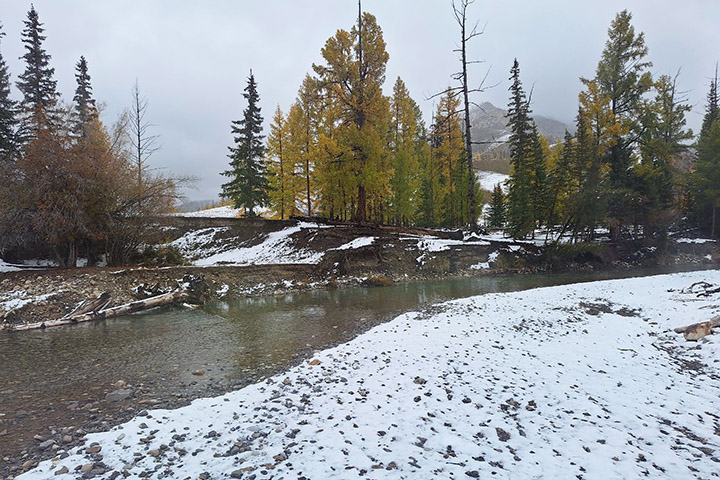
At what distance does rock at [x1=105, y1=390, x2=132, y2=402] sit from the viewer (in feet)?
18.5

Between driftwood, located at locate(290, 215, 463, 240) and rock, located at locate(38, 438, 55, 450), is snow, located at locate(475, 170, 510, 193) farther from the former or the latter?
rock, located at locate(38, 438, 55, 450)

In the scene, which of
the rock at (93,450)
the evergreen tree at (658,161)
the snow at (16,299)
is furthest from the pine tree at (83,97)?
the evergreen tree at (658,161)

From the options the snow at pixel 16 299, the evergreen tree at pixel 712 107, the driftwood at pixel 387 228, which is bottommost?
the snow at pixel 16 299

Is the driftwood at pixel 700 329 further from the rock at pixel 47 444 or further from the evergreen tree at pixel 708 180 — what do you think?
the evergreen tree at pixel 708 180

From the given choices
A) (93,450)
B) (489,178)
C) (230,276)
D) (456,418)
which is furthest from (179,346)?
(489,178)

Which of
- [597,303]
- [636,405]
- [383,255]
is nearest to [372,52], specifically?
[383,255]

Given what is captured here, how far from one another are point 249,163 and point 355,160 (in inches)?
531

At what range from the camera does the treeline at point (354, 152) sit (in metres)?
23.9

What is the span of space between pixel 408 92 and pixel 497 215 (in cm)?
2729

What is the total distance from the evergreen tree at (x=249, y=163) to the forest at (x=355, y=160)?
14 cm

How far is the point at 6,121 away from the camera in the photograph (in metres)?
21.6

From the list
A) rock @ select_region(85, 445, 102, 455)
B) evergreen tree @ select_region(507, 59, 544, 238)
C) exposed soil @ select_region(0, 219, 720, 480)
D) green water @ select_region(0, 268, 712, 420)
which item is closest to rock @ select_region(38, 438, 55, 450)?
exposed soil @ select_region(0, 219, 720, 480)

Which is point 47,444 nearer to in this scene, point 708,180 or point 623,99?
point 623,99

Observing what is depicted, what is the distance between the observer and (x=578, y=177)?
1021 inches
